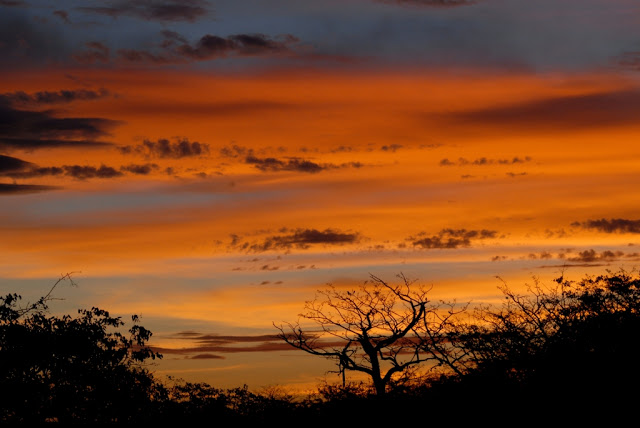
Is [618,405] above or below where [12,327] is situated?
below

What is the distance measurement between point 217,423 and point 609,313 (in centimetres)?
1713

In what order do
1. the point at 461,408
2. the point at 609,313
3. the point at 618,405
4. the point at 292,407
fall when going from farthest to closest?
Result: the point at 292,407 < the point at 609,313 < the point at 461,408 < the point at 618,405

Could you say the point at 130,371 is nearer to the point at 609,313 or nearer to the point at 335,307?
the point at 335,307

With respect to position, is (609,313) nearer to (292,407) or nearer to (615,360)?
(615,360)

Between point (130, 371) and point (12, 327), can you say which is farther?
point (130, 371)

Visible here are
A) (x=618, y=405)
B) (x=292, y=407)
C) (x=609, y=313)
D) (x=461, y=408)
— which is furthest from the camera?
(x=292, y=407)

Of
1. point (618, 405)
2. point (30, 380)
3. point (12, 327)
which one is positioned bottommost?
point (618, 405)

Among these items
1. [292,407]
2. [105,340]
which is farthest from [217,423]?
[105,340]

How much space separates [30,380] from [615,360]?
73.6ft

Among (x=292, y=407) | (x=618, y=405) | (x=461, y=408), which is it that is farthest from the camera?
(x=292, y=407)

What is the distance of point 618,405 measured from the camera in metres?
25.3

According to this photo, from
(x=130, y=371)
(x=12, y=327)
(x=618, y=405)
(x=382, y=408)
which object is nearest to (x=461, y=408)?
(x=382, y=408)

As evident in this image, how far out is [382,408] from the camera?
2981 cm

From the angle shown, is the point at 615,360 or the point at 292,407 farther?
the point at 292,407
